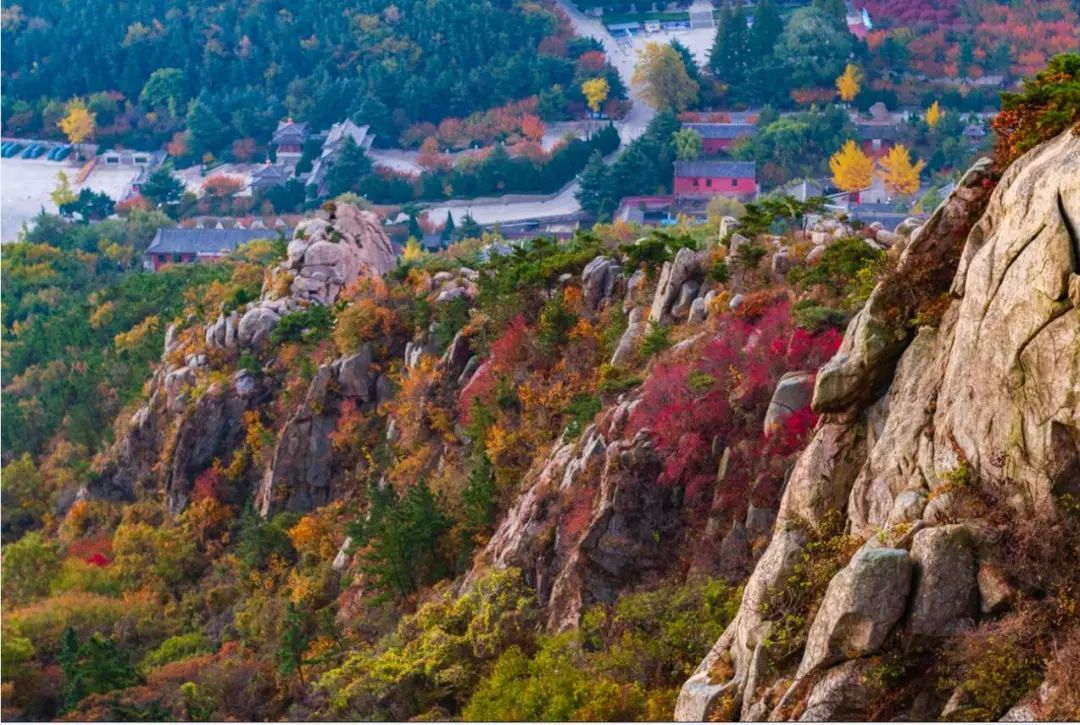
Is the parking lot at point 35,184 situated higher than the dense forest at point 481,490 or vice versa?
the parking lot at point 35,184

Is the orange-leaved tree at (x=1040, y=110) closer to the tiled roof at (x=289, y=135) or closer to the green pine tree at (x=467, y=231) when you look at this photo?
the green pine tree at (x=467, y=231)

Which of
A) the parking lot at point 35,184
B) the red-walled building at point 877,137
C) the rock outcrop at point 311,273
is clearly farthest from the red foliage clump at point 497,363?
the parking lot at point 35,184

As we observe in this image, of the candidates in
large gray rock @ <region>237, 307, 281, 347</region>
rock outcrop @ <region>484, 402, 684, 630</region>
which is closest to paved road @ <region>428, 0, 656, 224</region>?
large gray rock @ <region>237, 307, 281, 347</region>

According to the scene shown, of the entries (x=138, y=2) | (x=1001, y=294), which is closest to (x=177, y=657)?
(x=1001, y=294)

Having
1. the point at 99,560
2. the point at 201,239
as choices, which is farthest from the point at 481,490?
the point at 201,239

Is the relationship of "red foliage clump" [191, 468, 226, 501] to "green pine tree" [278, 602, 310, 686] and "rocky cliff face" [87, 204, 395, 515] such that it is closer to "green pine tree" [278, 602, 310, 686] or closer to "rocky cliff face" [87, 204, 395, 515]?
"rocky cliff face" [87, 204, 395, 515]

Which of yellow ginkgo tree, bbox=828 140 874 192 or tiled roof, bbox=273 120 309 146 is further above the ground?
tiled roof, bbox=273 120 309 146

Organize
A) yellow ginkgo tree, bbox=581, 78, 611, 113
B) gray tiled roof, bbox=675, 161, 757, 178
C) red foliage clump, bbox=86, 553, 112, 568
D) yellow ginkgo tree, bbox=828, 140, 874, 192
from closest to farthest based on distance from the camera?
red foliage clump, bbox=86, 553, 112, 568 < yellow ginkgo tree, bbox=828, 140, 874, 192 < gray tiled roof, bbox=675, 161, 757, 178 < yellow ginkgo tree, bbox=581, 78, 611, 113
